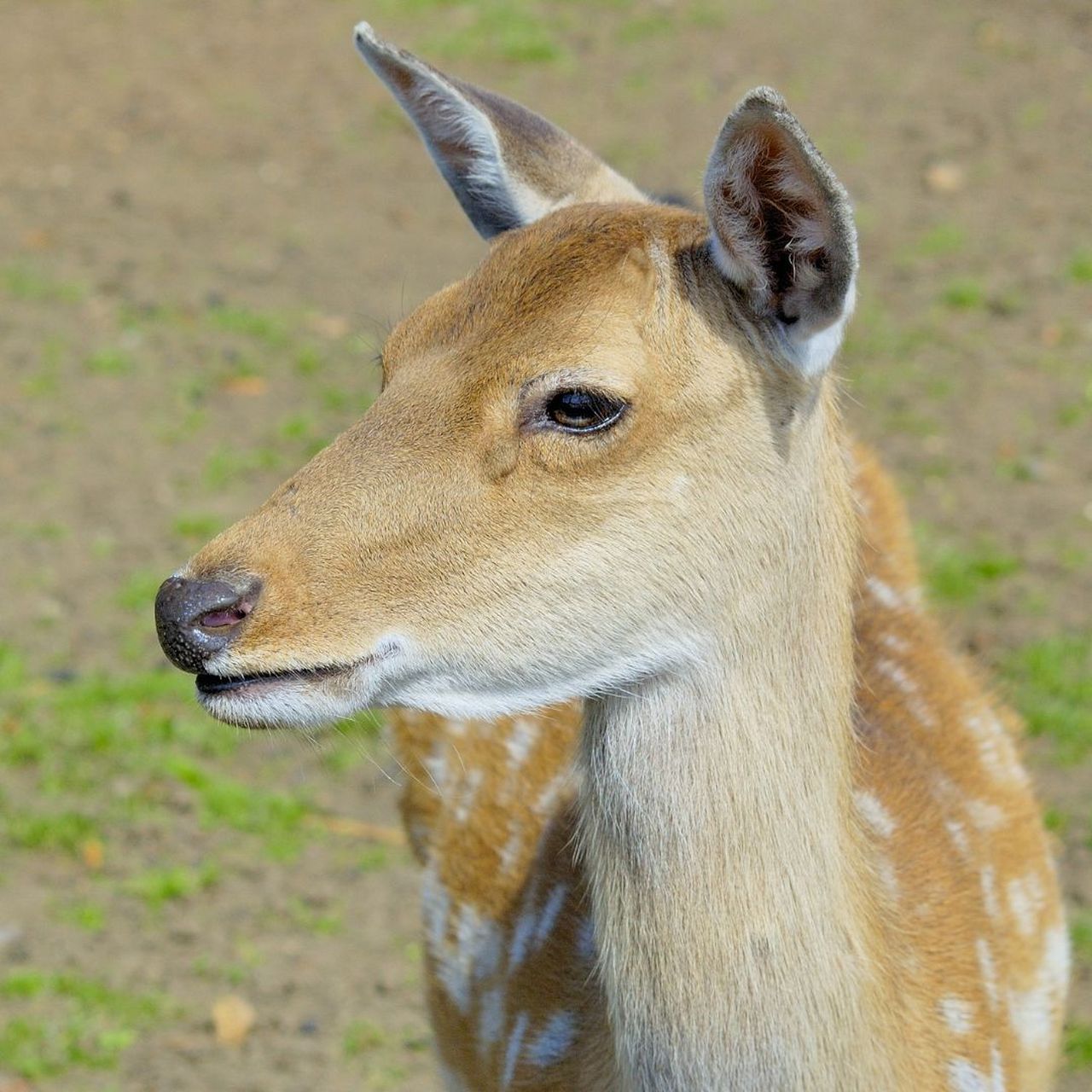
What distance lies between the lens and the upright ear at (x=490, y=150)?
2.89 metres

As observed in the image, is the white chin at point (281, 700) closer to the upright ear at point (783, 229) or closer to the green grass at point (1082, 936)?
the upright ear at point (783, 229)

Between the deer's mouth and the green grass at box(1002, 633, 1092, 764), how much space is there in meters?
3.18

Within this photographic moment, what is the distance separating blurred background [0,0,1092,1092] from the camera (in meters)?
4.39

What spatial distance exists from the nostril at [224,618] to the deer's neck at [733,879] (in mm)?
586

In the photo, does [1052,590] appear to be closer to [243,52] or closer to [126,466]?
[126,466]

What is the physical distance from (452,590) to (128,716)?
3.08 meters

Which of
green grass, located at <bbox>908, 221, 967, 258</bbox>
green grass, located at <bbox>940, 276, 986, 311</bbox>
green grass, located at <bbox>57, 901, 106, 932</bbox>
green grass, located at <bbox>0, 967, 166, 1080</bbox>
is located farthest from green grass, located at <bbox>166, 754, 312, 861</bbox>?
green grass, located at <bbox>908, 221, 967, 258</bbox>

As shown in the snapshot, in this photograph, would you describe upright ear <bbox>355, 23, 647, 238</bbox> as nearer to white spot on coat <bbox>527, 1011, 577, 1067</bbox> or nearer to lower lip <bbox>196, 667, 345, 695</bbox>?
lower lip <bbox>196, 667, 345, 695</bbox>

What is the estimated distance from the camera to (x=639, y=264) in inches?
97.2

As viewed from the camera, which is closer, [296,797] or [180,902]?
[180,902]

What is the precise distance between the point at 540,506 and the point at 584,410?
16cm

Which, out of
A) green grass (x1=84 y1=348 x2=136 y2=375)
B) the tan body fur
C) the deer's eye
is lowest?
the tan body fur

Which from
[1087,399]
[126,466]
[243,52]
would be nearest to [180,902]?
[126,466]

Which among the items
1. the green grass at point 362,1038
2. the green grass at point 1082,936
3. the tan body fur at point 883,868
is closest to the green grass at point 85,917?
the green grass at point 362,1038
